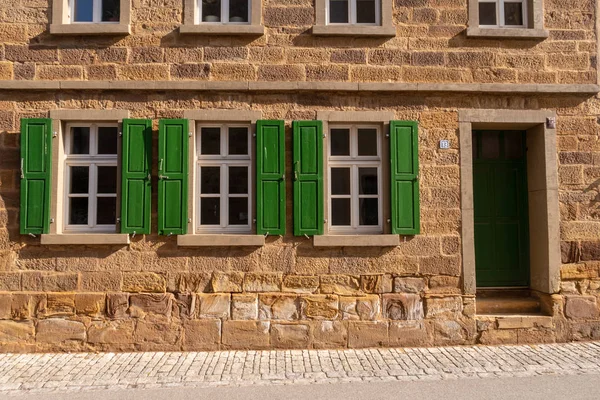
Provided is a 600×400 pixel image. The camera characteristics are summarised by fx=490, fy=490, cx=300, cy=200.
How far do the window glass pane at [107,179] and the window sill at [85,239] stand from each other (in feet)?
2.05

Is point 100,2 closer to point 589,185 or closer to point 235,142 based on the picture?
point 235,142

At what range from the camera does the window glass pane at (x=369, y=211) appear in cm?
633

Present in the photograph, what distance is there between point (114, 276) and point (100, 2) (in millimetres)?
3574

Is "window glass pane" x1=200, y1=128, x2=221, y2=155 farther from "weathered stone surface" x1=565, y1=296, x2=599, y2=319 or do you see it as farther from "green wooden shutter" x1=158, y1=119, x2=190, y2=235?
"weathered stone surface" x1=565, y1=296, x2=599, y2=319

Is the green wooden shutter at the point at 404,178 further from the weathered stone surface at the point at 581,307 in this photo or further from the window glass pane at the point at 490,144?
the weathered stone surface at the point at 581,307

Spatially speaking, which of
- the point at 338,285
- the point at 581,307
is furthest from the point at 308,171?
the point at 581,307

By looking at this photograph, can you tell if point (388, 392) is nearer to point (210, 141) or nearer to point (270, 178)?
point (270, 178)

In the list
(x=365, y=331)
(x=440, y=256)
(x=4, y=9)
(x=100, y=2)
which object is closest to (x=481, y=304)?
(x=440, y=256)

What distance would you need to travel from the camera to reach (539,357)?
5.64m

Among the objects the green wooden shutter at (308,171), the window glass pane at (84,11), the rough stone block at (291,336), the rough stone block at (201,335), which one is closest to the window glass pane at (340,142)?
the green wooden shutter at (308,171)

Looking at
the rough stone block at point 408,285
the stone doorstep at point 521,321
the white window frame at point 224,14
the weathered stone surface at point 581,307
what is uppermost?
the white window frame at point 224,14

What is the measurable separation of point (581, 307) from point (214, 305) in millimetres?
4633

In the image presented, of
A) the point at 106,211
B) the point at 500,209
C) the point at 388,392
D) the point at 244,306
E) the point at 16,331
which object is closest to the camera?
the point at 388,392

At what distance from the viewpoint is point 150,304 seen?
6027mm
